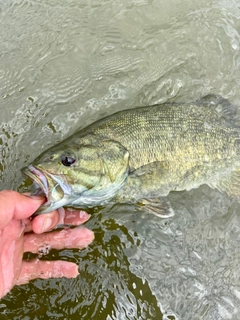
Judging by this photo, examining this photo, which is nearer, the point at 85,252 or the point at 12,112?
the point at 85,252

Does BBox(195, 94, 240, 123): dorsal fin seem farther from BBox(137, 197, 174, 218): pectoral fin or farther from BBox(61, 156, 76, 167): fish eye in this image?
BBox(61, 156, 76, 167): fish eye

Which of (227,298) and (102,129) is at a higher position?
(102,129)

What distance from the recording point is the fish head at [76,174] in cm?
285

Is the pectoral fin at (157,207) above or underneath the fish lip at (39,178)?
underneath

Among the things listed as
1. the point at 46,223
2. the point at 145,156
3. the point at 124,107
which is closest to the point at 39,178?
the point at 46,223

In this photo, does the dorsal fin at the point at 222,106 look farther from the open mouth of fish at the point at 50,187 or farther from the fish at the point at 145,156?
the open mouth of fish at the point at 50,187

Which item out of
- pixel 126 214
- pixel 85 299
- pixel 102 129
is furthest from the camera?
pixel 126 214

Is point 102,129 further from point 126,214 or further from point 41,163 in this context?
point 126,214

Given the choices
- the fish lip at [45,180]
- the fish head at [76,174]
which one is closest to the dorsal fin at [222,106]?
the fish head at [76,174]

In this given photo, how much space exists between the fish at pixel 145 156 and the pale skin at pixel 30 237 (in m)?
0.17

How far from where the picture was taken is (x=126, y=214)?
12.5 feet

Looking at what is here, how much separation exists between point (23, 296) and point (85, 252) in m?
0.75

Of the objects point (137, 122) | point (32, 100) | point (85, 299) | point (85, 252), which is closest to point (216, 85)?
point (137, 122)

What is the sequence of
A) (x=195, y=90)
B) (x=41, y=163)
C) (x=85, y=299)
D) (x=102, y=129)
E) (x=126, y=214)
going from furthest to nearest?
1. (x=195, y=90)
2. (x=126, y=214)
3. (x=85, y=299)
4. (x=102, y=129)
5. (x=41, y=163)
